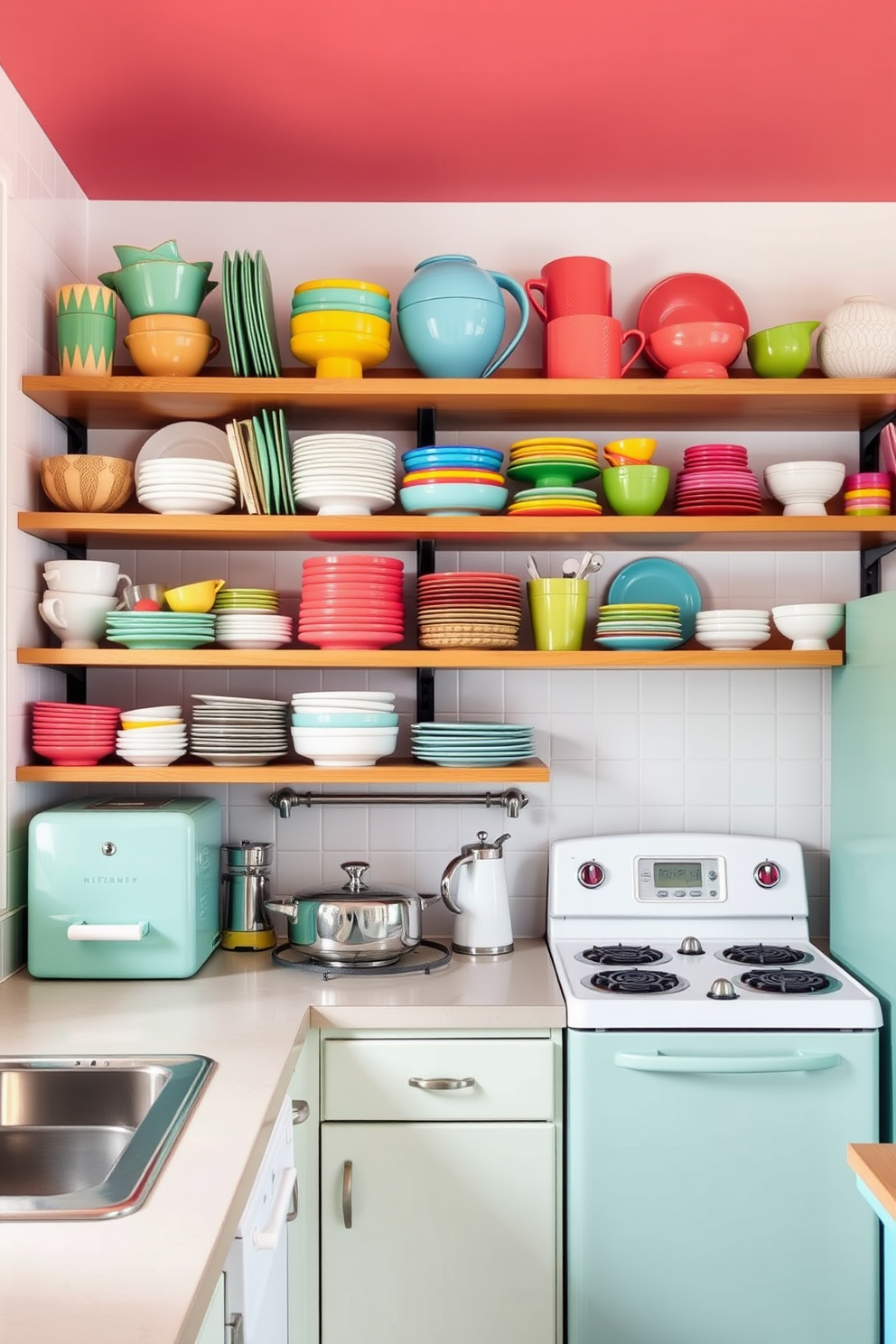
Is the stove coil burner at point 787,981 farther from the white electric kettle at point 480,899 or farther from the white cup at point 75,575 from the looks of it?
the white cup at point 75,575

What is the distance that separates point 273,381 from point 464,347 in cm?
37

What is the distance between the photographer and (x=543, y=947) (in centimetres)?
238

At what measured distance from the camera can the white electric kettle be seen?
2.28 meters

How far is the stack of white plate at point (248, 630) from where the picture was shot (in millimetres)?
2221

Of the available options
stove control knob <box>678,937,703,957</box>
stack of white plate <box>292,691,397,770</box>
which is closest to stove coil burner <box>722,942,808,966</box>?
stove control knob <box>678,937,703,957</box>

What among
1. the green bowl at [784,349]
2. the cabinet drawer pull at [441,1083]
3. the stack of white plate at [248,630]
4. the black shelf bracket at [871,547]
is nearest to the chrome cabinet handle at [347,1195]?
the cabinet drawer pull at [441,1083]

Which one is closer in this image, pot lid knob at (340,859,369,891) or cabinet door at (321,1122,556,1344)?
cabinet door at (321,1122,556,1344)

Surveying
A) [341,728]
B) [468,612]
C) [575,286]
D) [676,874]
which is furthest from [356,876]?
[575,286]

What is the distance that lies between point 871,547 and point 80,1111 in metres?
1.89

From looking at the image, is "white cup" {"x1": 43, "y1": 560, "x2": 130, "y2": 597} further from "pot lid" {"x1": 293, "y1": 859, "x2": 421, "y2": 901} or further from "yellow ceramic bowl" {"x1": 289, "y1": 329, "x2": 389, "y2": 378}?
"pot lid" {"x1": 293, "y1": 859, "x2": 421, "y2": 901}

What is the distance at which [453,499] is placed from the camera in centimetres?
219

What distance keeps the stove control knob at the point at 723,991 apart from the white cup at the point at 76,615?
1.33m

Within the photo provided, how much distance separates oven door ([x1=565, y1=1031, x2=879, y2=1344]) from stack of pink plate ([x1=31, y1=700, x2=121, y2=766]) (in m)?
1.06

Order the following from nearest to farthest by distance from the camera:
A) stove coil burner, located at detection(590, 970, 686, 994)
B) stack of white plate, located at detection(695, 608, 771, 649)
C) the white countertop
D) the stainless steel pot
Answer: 1. the white countertop
2. stove coil burner, located at detection(590, 970, 686, 994)
3. the stainless steel pot
4. stack of white plate, located at detection(695, 608, 771, 649)
